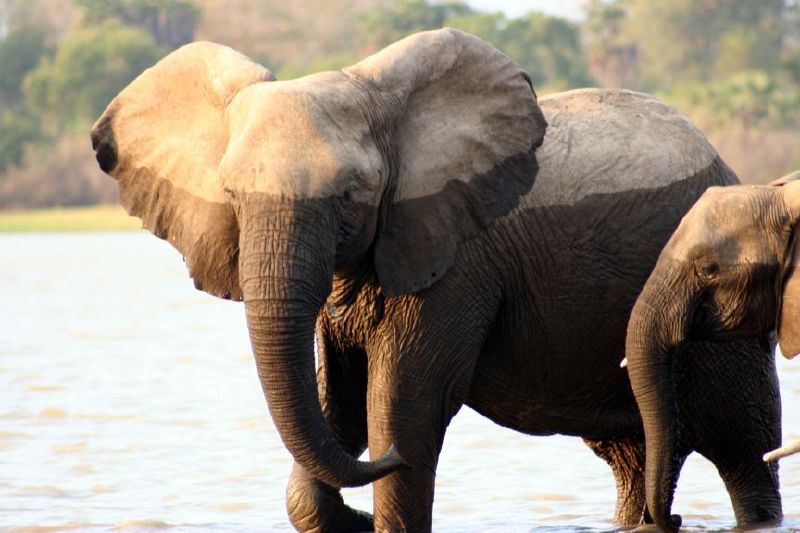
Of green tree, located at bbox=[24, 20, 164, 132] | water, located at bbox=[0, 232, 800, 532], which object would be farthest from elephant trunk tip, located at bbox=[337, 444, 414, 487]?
green tree, located at bbox=[24, 20, 164, 132]

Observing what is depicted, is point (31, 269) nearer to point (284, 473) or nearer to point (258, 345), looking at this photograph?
point (284, 473)

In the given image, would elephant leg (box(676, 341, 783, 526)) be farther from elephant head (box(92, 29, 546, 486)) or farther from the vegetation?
the vegetation

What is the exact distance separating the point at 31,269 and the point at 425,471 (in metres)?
22.4

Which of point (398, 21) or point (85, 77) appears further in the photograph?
point (398, 21)

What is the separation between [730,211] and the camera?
17.0ft

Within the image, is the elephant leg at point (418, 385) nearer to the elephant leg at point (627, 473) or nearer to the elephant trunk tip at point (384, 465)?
the elephant trunk tip at point (384, 465)

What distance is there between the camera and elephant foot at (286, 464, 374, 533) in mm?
5895

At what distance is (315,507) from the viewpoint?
232 inches

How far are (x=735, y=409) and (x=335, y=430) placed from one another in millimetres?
1269

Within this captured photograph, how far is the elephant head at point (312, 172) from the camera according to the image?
4809 millimetres

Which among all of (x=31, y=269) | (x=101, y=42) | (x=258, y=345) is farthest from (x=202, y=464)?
(x=101, y=42)

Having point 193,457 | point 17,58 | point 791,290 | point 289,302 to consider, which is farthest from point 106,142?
point 17,58

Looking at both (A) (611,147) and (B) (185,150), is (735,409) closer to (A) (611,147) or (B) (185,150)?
(A) (611,147)

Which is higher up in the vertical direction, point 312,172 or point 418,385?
point 312,172
